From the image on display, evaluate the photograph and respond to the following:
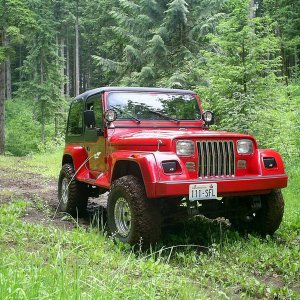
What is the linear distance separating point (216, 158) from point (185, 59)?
1113 cm

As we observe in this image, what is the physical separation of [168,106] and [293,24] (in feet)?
→ 73.0

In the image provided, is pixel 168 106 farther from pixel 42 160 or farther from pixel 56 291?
pixel 42 160

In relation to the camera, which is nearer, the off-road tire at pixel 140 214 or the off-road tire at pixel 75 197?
the off-road tire at pixel 140 214

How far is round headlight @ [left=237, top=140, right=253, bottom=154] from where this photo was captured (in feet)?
16.2

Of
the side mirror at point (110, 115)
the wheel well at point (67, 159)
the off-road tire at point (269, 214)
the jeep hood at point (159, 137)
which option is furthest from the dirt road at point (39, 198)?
the off-road tire at point (269, 214)

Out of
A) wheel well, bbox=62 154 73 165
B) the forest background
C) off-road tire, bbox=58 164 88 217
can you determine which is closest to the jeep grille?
off-road tire, bbox=58 164 88 217

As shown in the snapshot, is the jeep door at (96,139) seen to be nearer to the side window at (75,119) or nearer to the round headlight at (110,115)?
the round headlight at (110,115)

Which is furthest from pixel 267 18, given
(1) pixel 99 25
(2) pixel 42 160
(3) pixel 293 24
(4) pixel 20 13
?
(1) pixel 99 25

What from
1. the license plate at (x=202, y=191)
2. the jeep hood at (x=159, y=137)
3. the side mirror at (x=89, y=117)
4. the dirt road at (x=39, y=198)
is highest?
the side mirror at (x=89, y=117)

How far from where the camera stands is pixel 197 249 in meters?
4.83

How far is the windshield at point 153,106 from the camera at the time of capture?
5.97 metres

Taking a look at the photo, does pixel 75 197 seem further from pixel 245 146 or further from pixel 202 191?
pixel 245 146

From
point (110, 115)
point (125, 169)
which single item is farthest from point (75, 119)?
point (125, 169)

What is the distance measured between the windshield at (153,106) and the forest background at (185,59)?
3.30 m
